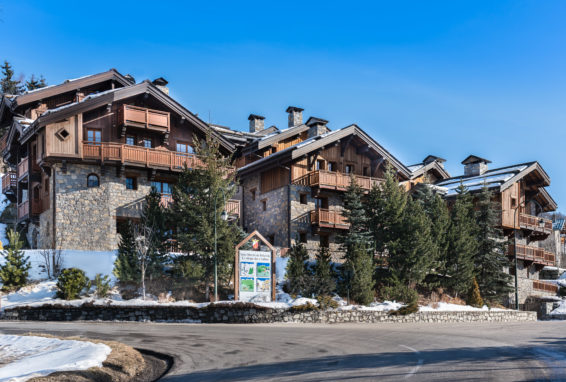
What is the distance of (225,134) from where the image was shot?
4441 cm

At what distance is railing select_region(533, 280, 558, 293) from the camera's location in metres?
49.7

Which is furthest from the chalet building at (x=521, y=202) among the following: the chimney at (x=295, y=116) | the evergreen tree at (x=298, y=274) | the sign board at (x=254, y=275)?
the sign board at (x=254, y=275)

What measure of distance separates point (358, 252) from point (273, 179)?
12.4 meters

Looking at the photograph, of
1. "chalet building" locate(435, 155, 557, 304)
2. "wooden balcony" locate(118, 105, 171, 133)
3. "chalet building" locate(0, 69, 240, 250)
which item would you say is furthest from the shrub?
"chalet building" locate(435, 155, 557, 304)

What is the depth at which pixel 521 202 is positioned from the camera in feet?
169

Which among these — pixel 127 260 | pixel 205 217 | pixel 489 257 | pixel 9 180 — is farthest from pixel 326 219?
pixel 9 180

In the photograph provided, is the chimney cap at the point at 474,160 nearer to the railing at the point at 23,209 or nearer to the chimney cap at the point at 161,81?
the chimney cap at the point at 161,81

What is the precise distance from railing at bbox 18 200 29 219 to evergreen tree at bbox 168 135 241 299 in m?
12.3

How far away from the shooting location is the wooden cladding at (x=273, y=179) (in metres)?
39.9

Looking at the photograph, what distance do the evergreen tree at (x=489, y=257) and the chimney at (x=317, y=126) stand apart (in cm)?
1245

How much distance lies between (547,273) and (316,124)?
30.5 meters

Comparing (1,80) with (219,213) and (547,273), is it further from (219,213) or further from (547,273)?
(547,273)

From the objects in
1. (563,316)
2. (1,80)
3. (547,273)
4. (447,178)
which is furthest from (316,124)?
(1,80)

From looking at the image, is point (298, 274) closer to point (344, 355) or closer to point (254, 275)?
point (254, 275)
